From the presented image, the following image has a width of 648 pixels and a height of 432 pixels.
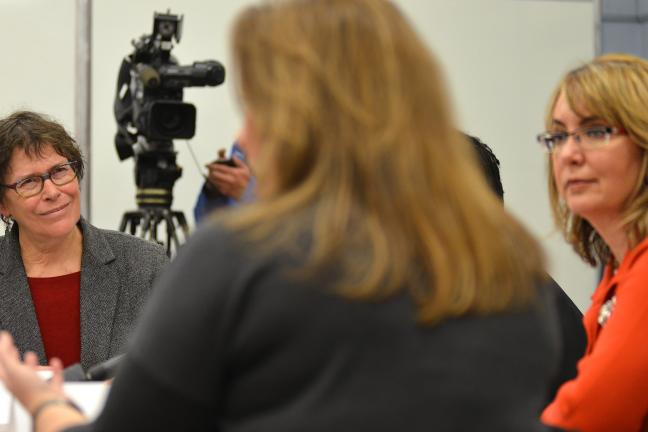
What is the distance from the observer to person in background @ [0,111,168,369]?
2355 millimetres

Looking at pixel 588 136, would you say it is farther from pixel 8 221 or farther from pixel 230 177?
pixel 230 177

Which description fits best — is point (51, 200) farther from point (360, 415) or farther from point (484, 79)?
point (484, 79)

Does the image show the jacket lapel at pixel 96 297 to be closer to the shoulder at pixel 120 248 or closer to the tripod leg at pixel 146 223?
the shoulder at pixel 120 248

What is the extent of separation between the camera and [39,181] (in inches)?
99.0

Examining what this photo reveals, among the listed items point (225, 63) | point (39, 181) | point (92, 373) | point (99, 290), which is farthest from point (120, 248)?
point (225, 63)

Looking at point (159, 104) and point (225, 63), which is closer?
point (159, 104)

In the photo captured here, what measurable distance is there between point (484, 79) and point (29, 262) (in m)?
2.72

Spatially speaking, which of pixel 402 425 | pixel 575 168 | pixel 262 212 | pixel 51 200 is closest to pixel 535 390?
pixel 402 425

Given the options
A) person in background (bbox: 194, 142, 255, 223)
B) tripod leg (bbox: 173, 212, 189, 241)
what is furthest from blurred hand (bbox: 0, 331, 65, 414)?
tripod leg (bbox: 173, 212, 189, 241)

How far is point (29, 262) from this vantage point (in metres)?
2.51

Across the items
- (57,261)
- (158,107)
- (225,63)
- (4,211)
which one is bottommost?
(57,261)

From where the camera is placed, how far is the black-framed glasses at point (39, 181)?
8.22ft

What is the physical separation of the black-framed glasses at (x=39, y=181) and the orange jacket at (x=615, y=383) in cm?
152

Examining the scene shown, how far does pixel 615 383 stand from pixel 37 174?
165cm
